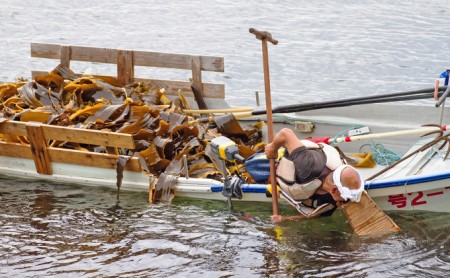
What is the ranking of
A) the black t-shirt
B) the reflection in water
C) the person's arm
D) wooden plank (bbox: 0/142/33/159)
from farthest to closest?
wooden plank (bbox: 0/142/33/159) < the person's arm < the black t-shirt < the reflection in water

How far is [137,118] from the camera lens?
11.5 m

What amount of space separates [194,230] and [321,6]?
18.8 metres

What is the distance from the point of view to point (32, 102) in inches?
487

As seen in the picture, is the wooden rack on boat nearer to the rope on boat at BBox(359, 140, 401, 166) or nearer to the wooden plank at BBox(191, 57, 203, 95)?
the wooden plank at BBox(191, 57, 203, 95)

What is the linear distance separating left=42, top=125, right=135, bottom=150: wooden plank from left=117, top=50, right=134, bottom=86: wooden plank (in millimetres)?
2367

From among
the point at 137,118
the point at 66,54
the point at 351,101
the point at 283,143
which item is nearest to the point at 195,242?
the point at 283,143

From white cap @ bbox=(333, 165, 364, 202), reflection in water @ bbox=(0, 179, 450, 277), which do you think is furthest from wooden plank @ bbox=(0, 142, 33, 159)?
white cap @ bbox=(333, 165, 364, 202)

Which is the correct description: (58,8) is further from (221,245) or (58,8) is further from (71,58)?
(221,245)

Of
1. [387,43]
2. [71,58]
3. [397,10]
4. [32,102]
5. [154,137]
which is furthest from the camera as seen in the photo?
[397,10]

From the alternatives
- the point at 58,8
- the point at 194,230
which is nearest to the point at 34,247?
the point at 194,230

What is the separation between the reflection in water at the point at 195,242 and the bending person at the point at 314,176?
53cm

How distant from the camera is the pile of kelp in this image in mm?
10891

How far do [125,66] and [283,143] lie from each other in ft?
14.7

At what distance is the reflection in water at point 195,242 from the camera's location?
9.13 metres
